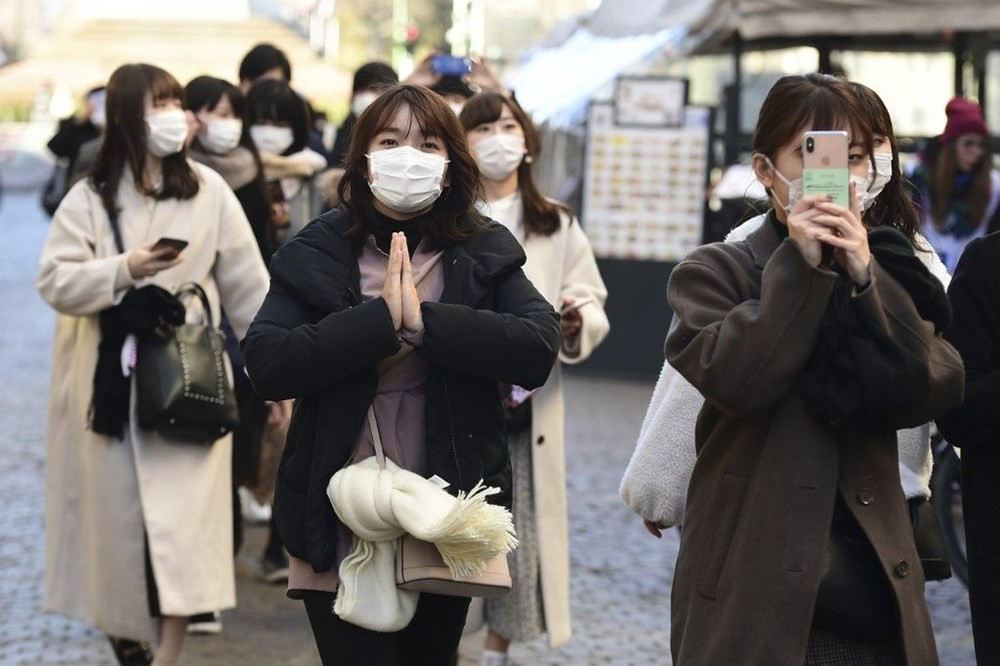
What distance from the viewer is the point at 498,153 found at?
580 cm

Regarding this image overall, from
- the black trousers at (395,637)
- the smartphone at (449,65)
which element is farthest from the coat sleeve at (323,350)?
the smartphone at (449,65)

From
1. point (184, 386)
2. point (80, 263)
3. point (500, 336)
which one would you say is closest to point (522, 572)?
point (184, 386)

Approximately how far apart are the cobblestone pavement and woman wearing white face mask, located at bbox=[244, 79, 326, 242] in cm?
154

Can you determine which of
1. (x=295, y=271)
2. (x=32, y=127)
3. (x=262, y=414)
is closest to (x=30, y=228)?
(x=32, y=127)

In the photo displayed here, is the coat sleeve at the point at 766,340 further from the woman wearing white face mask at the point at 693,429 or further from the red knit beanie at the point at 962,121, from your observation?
the red knit beanie at the point at 962,121

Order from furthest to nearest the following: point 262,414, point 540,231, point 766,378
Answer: point 262,414 < point 540,231 < point 766,378

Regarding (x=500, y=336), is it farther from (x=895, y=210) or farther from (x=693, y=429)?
(x=895, y=210)

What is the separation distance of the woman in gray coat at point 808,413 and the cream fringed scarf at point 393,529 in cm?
41

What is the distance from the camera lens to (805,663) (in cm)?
337

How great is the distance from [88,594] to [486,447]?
2634 mm

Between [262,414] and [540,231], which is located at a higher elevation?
[540,231]

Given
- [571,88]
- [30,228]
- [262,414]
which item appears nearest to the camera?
[262,414]

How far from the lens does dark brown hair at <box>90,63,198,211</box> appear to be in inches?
228

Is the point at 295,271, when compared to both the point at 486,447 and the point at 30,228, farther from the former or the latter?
the point at 30,228
